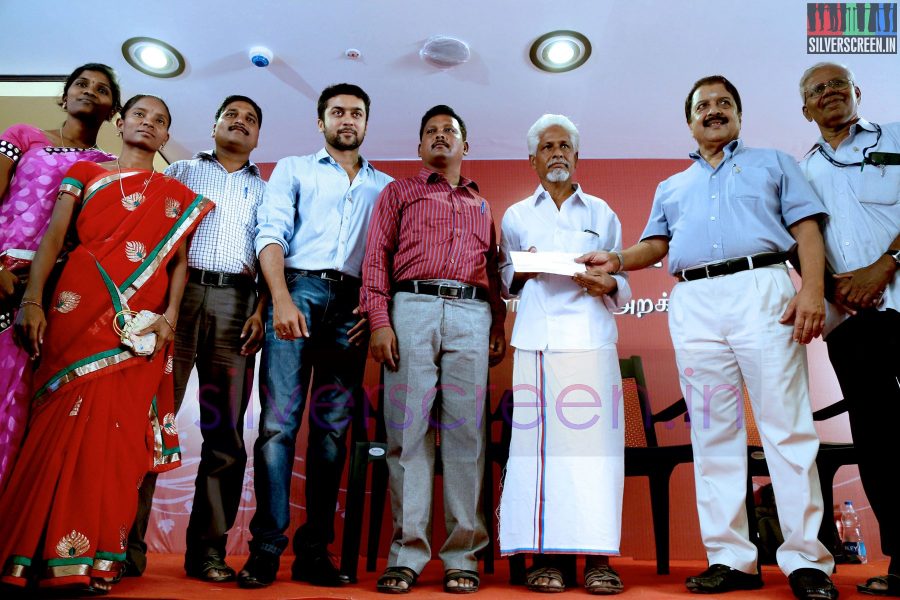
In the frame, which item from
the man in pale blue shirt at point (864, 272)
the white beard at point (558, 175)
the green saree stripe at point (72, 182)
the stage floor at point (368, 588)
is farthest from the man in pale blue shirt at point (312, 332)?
the man in pale blue shirt at point (864, 272)

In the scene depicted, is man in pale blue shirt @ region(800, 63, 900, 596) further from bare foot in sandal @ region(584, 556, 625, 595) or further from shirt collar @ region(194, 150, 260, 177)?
shirt collar @ region(194, 150, 260, 177)

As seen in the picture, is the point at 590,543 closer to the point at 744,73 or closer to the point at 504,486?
the point at 504,486

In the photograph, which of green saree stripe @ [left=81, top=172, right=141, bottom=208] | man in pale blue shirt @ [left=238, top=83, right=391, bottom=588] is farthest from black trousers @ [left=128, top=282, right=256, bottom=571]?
green saree stripe @ [left=81, top=172, right=141, bottom=208]

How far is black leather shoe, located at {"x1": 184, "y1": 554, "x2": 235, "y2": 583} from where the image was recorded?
229 cm

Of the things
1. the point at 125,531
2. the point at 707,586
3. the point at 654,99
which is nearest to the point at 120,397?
the point at 125,531

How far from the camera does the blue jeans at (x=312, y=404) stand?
235 cm

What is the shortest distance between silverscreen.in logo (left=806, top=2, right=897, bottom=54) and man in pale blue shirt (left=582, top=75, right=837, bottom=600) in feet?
4.86

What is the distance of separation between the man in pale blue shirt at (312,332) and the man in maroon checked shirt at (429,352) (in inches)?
7.7

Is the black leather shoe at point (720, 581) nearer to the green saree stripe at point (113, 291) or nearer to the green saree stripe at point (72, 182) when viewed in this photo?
the green saree stripe at point (113, 291)

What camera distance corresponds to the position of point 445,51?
12.1 ft

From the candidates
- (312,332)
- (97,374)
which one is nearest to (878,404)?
(312,332)

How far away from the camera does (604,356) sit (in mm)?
2385

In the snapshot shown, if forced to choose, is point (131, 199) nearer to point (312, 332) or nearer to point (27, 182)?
point (27, 182)

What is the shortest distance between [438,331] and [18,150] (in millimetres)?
1665
